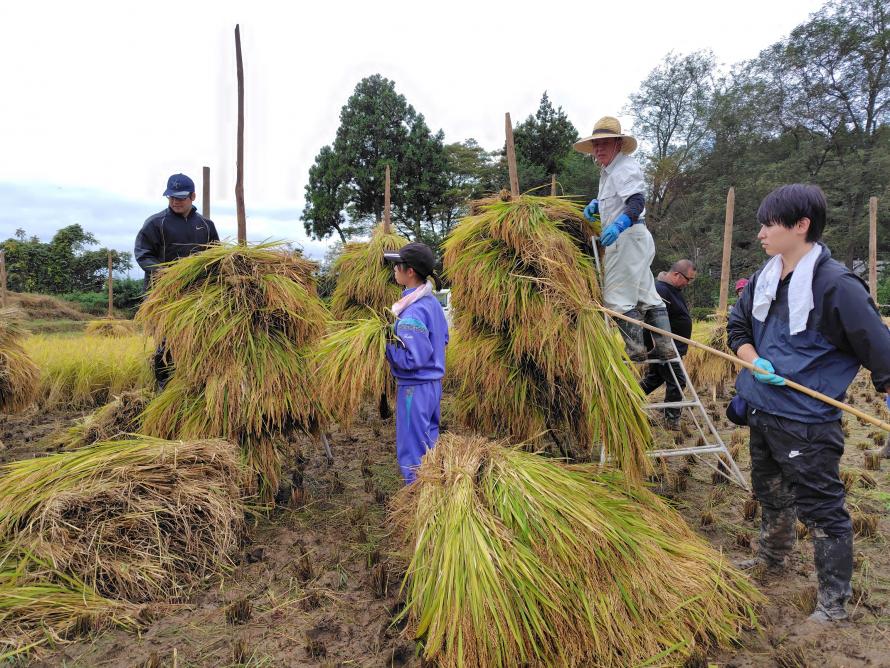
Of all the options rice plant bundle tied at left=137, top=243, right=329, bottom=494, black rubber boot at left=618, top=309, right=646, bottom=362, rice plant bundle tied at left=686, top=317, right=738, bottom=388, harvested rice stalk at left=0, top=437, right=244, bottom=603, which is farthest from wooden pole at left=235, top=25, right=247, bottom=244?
rice plant bundle tied at left=686, top=317, right=738, bottom=388

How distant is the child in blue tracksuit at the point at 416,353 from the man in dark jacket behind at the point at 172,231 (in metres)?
1.78

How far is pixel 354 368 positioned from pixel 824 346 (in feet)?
6.75

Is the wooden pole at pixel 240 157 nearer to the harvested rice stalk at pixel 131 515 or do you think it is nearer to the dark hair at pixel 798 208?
the harvested rice stalk at pixel 131 515

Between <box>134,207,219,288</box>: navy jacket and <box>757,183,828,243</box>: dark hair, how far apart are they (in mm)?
3405

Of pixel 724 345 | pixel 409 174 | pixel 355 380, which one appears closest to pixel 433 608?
pixel 355 380

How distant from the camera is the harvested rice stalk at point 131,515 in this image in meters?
2.23

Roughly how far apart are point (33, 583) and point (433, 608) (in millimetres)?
1697

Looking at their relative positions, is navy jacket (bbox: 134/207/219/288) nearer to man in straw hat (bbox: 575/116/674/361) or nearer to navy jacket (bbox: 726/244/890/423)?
man in straw hat (bbox: 575/116/674/361)

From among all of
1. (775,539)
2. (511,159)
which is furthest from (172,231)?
(775,539)

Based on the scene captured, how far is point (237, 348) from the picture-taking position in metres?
2.99

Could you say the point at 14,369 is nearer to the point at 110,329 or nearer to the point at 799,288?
the point at 799,288

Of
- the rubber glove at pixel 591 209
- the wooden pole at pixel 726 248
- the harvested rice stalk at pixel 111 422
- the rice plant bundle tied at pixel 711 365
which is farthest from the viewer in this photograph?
the wooden pole at pixel 726 248

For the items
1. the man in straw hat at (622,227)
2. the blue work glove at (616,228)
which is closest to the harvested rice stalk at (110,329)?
the man in straw hat at (622,227)

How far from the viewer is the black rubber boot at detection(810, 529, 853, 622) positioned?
205 cm
